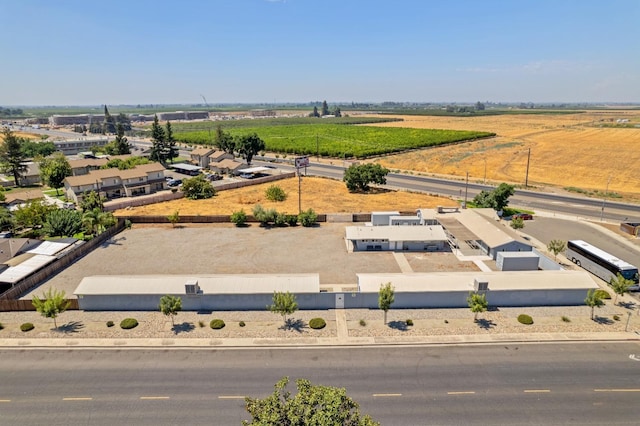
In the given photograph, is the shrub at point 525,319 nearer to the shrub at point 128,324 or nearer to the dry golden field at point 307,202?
the shrub at point 128,324

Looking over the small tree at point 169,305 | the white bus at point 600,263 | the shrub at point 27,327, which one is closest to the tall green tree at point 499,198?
the white bus at point 600,263

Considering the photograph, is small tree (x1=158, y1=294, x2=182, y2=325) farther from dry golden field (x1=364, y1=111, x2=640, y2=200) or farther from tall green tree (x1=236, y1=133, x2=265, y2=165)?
tall green tree (x1=236, y1=133, x2=265, y2=165)

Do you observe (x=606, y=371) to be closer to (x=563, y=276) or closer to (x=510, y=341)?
(x=510, y=341)

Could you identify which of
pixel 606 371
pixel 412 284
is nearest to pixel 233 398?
pixel 412 284

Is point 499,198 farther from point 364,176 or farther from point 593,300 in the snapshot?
point 593,300

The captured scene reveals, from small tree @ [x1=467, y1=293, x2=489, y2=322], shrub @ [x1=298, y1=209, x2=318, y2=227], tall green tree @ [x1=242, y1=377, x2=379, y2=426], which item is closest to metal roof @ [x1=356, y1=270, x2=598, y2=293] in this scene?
small tree @ [x1=467, y1=293, x2=489, y2=322]

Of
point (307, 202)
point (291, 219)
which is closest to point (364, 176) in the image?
point (307, 202)
